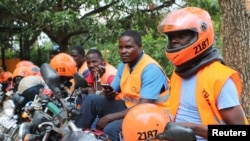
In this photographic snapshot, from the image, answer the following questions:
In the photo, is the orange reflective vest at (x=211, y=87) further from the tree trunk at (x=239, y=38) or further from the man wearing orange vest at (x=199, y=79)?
the tree trunk at (x=239, y=38)

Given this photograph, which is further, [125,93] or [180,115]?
[125,93]

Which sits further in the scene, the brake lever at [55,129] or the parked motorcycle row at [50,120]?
the brake lever at [55,129]

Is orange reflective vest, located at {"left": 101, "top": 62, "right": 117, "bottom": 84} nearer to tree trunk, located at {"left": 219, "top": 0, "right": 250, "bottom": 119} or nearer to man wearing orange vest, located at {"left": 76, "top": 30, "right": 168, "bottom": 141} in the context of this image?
man wearing orange vest, located at {"left": 76, "top": 30, "right": 168, "bottom": 141}

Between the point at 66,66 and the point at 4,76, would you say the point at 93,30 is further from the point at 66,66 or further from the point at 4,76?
the point at 66,66

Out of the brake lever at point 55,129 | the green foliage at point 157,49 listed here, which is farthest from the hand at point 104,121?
the green foliage at point 157,49

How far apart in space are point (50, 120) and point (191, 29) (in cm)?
141

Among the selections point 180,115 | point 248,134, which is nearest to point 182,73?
point 180,115

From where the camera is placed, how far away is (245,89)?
544cm

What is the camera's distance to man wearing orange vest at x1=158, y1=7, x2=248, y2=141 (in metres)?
2.51

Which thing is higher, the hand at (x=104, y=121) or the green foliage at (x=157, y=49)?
the green foliage at (x=157, y=49)

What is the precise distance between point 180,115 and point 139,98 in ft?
4.36

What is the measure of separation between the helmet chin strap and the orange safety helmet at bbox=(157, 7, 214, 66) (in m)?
0.03

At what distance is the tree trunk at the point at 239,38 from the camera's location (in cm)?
537

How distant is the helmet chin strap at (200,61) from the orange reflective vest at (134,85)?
1338 millimetres
